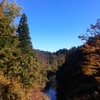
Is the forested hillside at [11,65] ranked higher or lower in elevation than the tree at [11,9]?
lower

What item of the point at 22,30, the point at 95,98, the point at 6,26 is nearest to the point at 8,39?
the point at 6,26

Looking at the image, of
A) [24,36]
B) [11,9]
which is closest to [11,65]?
[11,9]

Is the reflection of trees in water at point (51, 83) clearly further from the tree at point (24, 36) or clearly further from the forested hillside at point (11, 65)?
the forested hillside at point (11, 65)

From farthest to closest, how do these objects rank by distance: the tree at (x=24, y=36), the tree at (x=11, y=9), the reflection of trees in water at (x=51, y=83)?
the reflection of trees in water at (x=51, y=83), the tree at (x=24, y=36), the tree at (x=11, y=9)

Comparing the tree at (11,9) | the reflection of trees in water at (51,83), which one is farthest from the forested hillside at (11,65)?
the reflection of trees in water at (51,83)

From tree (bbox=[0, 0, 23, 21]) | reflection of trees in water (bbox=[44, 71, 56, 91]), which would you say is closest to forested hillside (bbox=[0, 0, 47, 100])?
tree (bbox=[0, 0, 23, 21])

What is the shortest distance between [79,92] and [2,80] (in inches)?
494

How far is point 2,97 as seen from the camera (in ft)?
84.3

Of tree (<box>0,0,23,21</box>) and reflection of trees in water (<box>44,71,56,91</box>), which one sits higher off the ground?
tree (<box>0,0,23,21</box>)

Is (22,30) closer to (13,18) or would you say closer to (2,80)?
(13,18)

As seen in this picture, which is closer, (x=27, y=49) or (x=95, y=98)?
(x=95, y=98)

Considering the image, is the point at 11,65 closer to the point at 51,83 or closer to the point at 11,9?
the point at 11,9

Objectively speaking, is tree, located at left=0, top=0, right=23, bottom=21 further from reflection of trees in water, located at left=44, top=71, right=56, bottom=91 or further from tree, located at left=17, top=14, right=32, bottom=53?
reflection of trees in water, located at left=44, top=71, right=56, bottom=91

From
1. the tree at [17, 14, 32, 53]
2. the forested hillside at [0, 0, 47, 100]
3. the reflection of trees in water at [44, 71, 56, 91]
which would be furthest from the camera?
the reflection of trees in water at [44, 71, 56, 91]
